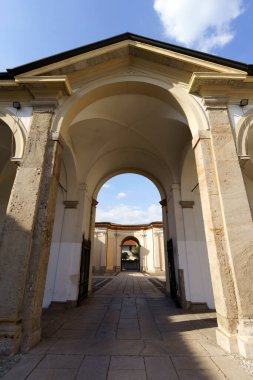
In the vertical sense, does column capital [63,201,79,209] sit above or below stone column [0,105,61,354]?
above

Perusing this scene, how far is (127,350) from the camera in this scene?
302 cm

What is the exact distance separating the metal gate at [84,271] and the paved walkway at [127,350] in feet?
5.47

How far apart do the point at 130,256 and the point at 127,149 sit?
32.4 m

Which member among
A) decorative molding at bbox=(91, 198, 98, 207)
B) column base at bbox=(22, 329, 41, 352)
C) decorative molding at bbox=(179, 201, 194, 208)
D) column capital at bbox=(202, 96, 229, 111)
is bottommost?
column base at bbox=(22, 329, 41, 352)

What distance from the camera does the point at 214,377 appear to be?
2299mm

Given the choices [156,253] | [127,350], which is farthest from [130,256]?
[127,350]

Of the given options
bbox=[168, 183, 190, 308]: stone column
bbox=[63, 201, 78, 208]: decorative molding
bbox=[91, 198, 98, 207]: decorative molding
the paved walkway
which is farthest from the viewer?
bbox=[91, 198, 98, 207]: decorative molding

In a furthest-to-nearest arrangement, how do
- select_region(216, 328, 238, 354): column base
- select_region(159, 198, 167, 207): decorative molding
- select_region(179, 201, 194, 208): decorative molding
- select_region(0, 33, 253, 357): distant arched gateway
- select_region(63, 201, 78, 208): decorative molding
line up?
select_region(159, 198, 167, 207): decorative molding → select_region(63, 201, 78, 208): decorative molding → select_region(179, 201, 194, 208): decorative molding → select_region(0, 33, 253, 357): distant arched gateway → select_region(216, 328, 238, 354): column base

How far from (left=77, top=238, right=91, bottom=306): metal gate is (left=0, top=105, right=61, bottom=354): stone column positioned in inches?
142

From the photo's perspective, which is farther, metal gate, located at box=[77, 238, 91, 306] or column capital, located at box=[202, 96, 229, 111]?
metal gate, located at box=[77, 238, 91, 306]

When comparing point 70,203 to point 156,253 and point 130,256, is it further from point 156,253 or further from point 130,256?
point 130,256

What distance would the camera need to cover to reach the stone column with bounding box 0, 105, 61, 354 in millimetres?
2998

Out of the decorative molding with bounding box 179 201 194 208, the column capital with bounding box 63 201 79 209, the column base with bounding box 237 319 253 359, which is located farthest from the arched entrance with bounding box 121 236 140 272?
the column base with bounding box 237 319 253 359

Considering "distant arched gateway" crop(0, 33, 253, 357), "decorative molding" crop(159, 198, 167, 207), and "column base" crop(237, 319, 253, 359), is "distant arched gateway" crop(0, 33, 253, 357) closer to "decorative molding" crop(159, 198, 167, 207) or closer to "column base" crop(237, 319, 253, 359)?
"column base" crop(237, 319, 253, 359)
